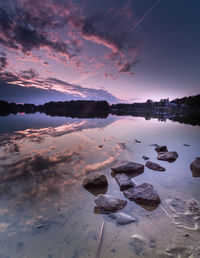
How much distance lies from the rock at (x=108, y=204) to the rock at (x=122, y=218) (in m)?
0.17

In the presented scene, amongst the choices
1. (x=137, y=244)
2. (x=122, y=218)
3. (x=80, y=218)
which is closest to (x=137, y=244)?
(x=137, y=244)

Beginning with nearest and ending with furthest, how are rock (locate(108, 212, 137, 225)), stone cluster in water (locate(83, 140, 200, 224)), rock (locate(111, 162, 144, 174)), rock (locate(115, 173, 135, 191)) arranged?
rock (locate(108, 212, 137, 225)) → stone cluster in water (locate(83, 140, 200, 224)) → rock (locate(115, 173, 135, 191)) → rock (locate(111, 162, 144, 174))

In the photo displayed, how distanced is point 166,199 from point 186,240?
4.71ft

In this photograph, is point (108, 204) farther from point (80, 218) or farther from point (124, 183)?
point (124, 183)

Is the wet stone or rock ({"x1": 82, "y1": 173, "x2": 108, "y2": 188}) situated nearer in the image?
the wet stone

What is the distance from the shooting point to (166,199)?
13.0 ft

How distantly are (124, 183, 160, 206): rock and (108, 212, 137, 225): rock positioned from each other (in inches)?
30.6

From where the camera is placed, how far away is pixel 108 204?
3.53m

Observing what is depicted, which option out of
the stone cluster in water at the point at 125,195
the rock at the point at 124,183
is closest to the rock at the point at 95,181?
the stone cluster in water at the point at 125,195

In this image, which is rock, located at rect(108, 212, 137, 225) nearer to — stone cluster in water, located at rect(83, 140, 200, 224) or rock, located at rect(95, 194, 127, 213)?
stone cluster in water, located at rect(83, 140, 200, 224)

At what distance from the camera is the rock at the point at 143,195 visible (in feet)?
12.3

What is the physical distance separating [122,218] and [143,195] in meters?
1.13

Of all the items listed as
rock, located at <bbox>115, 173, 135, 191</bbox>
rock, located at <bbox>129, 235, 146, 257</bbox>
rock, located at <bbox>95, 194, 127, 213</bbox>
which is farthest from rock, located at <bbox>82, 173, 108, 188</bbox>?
rock, located at <bbox>129, 235, 146, 257</bbox>

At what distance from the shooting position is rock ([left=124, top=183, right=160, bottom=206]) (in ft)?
12.3
